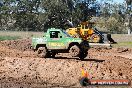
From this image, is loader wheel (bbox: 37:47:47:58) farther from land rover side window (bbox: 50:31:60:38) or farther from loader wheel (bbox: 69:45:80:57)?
loader wheel (bbox: 69:45:80:57)

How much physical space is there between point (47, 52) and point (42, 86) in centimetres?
654

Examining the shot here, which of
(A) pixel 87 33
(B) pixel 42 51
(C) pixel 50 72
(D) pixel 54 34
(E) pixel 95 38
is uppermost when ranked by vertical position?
(D) pixel 54 34

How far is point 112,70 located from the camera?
21.0 meters

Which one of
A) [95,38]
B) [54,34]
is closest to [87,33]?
[95,38]

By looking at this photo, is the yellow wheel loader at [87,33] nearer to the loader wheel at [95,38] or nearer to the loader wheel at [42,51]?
the loader wheel at [95,38]

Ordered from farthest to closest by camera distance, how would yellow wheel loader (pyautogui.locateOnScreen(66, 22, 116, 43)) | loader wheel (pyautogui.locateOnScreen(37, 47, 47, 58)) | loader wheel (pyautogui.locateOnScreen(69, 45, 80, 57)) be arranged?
yellow wheel loader (pyautogui.locateOnScreen(66, 22, 116, 43)) < loader wheel (pyautogui.locateOnScreen(37, 47, 47, 58)) < loader wheel (pyautogui.locateOnScreen(69, 45, 80, 57))

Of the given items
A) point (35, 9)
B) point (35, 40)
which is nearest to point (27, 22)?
point (35, 9)

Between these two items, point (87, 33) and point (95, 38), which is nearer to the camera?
point (87, 33)

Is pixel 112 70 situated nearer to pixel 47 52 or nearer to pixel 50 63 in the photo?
pixel 50 63

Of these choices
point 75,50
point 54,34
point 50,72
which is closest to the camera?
point 50,72

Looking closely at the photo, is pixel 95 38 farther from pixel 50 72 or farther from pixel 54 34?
pixel 50 72

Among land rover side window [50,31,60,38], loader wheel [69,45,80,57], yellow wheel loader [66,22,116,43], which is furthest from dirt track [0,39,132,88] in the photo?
yellow wheel loader [66,22,116,43]

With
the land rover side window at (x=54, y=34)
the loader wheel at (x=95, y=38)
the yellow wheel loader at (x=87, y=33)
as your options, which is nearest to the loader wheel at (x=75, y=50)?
the land rover side window at (x=54, y=34)

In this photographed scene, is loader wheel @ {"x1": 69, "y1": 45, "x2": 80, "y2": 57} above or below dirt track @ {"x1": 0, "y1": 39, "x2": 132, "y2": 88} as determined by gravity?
above
